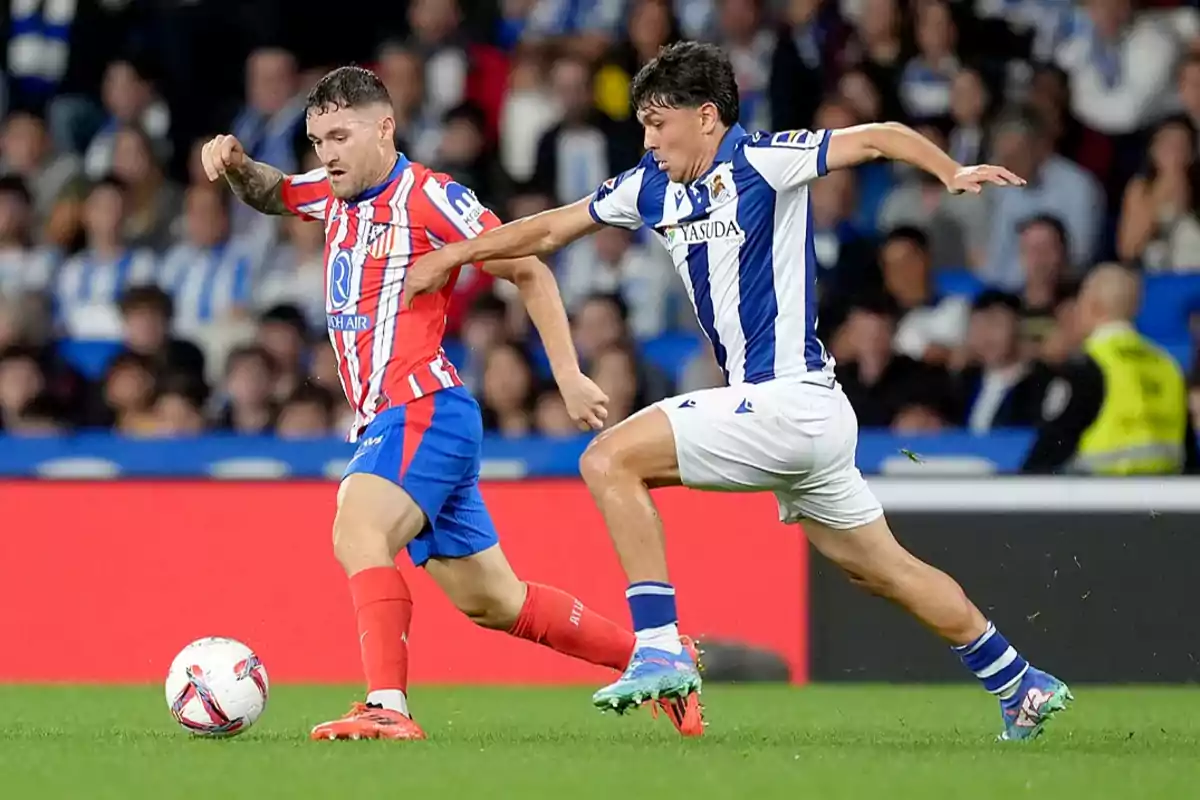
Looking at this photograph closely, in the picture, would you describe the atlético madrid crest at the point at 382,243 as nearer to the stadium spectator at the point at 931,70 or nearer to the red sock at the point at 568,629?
the red sock at the point at 568,629

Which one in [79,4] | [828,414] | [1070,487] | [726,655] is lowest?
[726,655]

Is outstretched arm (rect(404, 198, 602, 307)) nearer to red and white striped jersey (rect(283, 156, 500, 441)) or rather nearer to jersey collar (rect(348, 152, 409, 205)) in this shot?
red and white striped jersey (rect(283, 156, 500, 441))

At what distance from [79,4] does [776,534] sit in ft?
23.7

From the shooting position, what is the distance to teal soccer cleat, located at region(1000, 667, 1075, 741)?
21.2ft

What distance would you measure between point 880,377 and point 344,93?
477cm

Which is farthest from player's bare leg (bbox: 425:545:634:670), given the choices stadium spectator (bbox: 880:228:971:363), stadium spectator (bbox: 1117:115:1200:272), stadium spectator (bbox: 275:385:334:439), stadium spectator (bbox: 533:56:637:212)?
stadium spectator (bbox: 533:56:637:212)

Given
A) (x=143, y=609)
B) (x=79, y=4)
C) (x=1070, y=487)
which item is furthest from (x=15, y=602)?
(x=79, y=4)

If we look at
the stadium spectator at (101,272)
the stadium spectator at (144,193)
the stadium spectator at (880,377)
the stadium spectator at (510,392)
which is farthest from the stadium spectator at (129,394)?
the stadium spectator at (880,377)

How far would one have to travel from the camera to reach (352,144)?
6.55 meters

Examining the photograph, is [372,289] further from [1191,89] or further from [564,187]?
[1191,89]

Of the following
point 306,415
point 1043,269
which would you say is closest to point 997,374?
point 1043,269

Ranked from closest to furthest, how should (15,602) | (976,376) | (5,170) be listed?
1. (15,602)
2. (976,376)
3. (5,170)

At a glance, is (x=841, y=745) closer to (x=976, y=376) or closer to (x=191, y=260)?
(x=976, y=376)

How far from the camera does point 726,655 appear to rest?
31.4 ft
